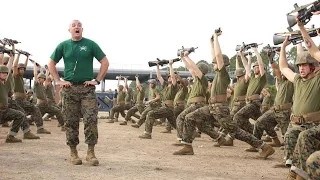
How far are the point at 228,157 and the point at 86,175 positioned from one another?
3.79 meters

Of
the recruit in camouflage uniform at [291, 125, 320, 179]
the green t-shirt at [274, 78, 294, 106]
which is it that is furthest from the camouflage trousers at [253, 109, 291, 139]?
the recruit in camouflage uniform at [291, 125, 320, 179]

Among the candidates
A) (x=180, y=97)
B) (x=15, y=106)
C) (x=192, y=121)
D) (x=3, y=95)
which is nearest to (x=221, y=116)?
(x=192, y=121)

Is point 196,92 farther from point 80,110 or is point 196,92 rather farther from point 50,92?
point 50,92

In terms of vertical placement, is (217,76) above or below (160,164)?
above

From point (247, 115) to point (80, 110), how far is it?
5140 mm

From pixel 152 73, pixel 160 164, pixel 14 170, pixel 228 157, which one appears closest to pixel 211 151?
pixel 228 157

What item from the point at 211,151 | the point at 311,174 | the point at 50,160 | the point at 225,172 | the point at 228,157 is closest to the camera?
the point at 311,174

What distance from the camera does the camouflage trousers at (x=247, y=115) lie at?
37.1 ft

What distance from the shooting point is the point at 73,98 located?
759 centimetres

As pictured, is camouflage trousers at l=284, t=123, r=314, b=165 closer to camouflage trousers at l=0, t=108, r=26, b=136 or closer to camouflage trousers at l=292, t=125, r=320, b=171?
camouflage trousers at l=292, t=125, r=320, b=171

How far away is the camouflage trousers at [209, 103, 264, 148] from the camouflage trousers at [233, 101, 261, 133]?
2079 mm

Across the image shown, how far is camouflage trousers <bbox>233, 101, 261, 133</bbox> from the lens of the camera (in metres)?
11.3

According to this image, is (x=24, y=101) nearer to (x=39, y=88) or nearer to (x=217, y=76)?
(x=39, y=88)

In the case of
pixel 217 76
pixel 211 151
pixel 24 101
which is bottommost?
pixel 211 151
